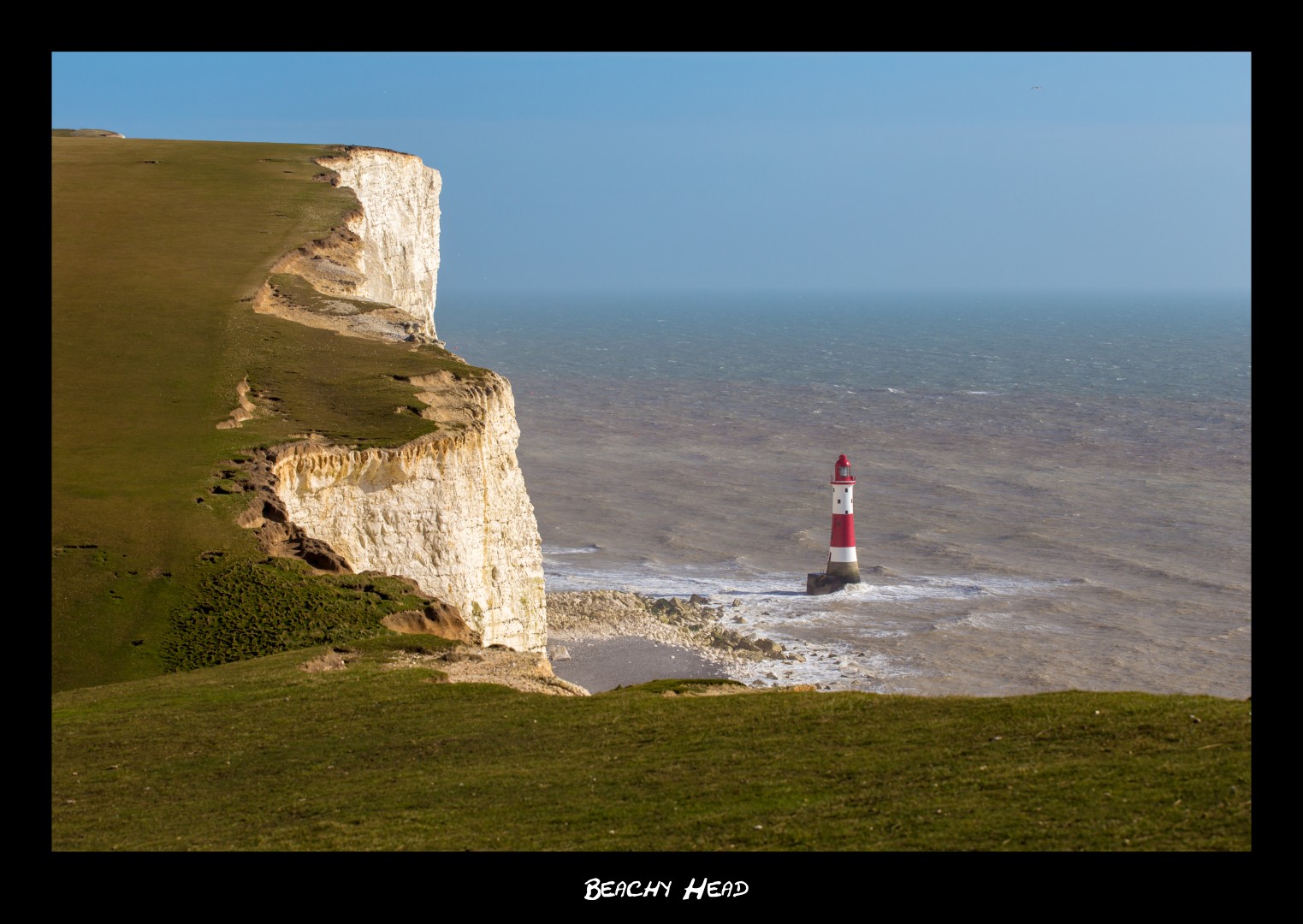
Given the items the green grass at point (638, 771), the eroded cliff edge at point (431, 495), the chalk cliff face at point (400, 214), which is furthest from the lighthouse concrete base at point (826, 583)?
the green grass at point (638, 771)

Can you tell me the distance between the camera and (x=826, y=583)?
49750mm

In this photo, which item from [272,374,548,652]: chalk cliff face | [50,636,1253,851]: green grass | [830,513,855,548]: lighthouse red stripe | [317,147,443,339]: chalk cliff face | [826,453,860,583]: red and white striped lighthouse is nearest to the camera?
[50,636,1253,851]: green grass

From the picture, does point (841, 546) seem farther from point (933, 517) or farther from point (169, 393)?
point (169, 393)

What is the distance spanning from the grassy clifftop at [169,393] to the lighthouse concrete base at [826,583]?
57.8 feet

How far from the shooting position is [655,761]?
616 inches

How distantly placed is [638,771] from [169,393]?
22.9m

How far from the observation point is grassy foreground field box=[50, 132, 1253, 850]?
41.9 ft

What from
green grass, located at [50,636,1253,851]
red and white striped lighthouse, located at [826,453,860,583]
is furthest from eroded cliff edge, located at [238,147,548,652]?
red and white striped lighthouse, located at [826,453,860,583]

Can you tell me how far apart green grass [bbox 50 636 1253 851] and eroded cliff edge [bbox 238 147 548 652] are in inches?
357

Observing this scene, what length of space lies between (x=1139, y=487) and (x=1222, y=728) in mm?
59943

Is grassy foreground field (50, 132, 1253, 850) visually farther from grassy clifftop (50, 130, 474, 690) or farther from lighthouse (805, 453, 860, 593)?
lighthouse (805, 453, 860, 593)

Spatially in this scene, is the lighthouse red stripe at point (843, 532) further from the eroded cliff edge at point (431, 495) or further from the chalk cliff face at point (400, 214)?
the chalk cliff face at point (400, 214)

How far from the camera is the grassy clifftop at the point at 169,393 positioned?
77.2 feet
